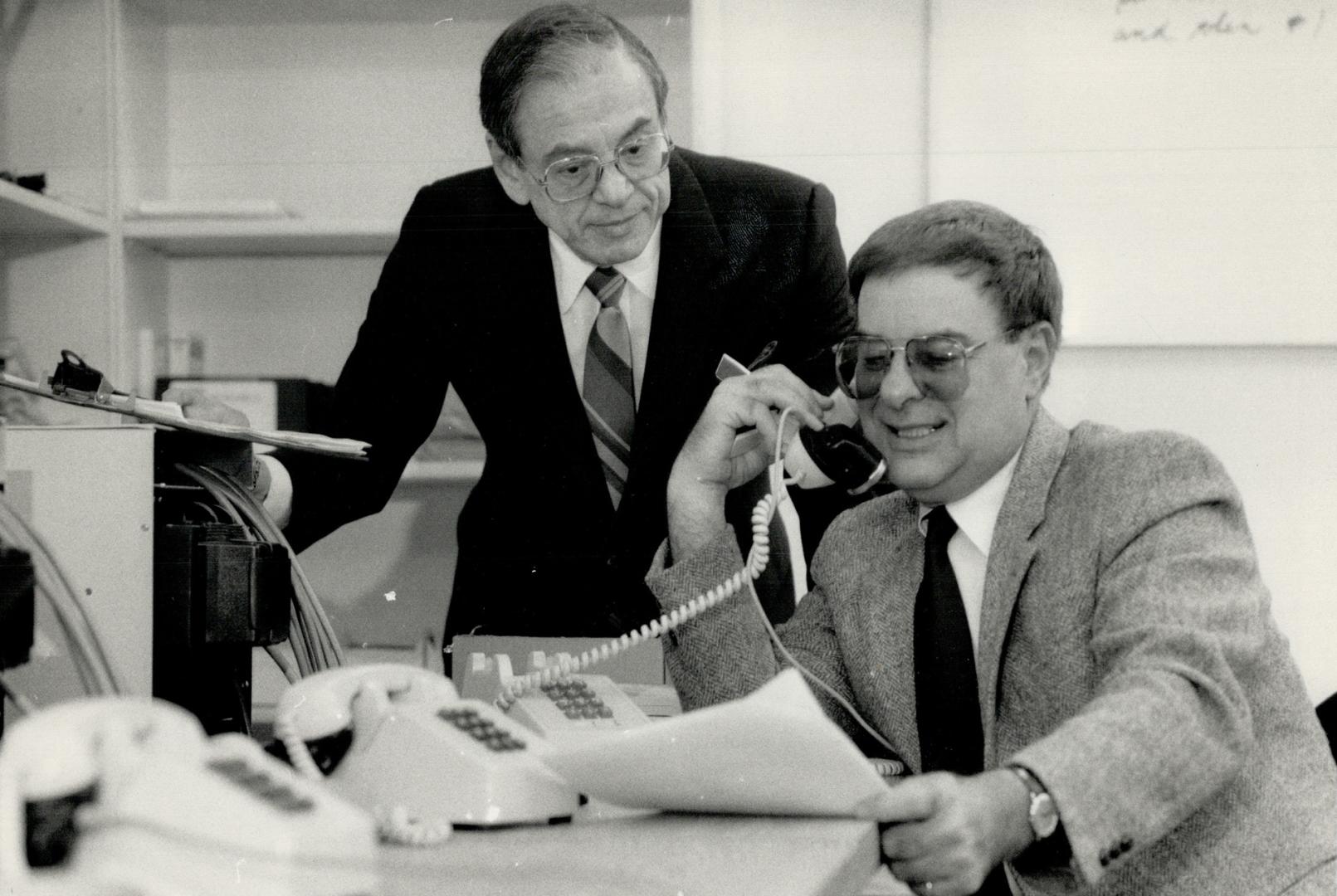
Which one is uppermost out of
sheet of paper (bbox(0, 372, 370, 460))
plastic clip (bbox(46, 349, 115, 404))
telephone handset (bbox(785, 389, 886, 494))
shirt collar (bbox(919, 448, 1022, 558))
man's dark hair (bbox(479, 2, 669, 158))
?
man's dark hair (bbox(479, 2, 669, 158))

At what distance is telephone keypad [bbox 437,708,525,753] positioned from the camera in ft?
2.86

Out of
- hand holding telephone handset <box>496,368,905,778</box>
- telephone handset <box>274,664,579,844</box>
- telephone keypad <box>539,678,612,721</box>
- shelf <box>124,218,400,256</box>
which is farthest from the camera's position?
shelf <box>124,218,400,256</box>

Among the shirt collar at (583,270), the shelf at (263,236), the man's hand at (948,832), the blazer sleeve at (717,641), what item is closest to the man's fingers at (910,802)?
the man's hand at (948,832)

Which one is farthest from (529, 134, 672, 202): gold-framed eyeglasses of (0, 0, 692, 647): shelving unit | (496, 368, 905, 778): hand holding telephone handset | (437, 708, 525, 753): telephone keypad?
(437, 708, 525, 753): telephone keypad

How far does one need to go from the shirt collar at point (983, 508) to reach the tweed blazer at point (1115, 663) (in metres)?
0.06

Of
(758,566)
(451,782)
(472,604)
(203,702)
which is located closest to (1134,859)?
(758,566)

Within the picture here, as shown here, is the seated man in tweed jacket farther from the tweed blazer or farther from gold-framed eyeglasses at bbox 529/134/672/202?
gold-framed eyeglasses at bbox 529/134/672/202

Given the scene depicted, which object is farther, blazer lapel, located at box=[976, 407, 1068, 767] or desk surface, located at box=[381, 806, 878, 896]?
blazer lapel, located at box=[976, 407, 1068, 767]

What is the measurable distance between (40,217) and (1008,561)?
54.4 inches

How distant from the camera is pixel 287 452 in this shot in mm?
1659

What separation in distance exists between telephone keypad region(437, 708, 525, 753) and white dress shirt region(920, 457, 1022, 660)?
67 centimetres

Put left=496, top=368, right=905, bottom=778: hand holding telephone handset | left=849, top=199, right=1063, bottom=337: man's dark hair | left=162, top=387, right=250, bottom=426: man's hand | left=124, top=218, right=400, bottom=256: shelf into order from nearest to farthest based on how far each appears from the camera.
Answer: left=849, top=199, right=1063, bottom=337: man's dark hair
left=496, top=368, right=905, bottom=778: hand holding telephone handset
left=162, top=387, right=250, bottom=426: man's hand
left=124, top=218, right=400, bottom=256: shelf

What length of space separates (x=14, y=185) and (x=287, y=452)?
571 mm

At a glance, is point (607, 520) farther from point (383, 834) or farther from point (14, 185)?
point (383, 834)
